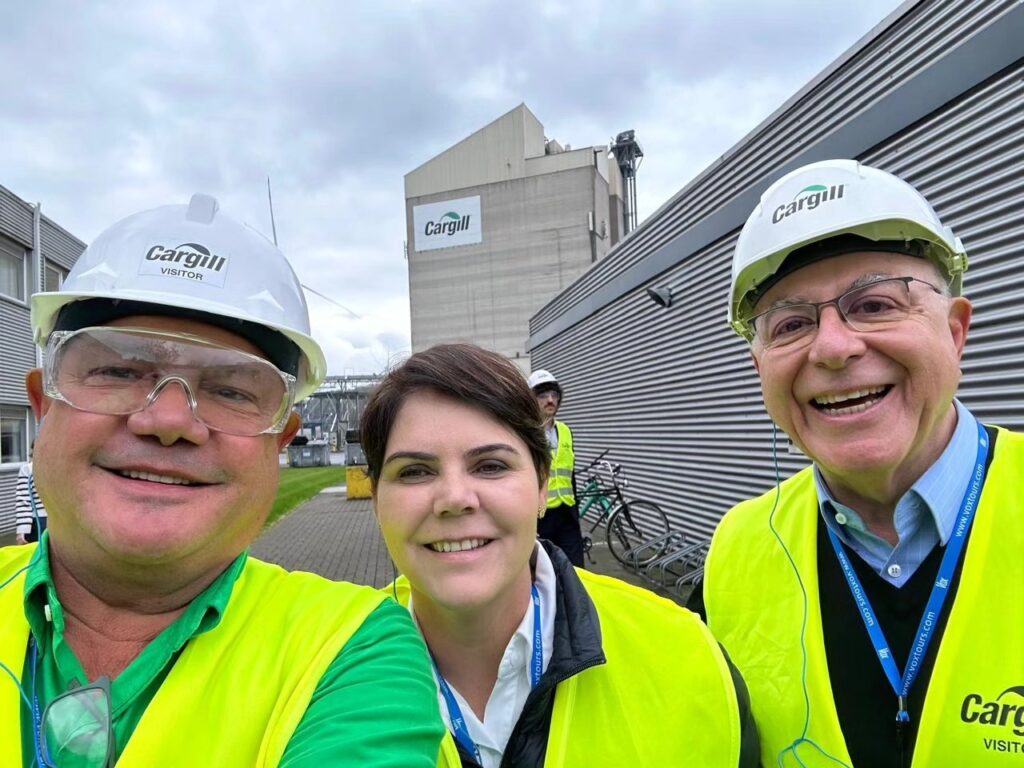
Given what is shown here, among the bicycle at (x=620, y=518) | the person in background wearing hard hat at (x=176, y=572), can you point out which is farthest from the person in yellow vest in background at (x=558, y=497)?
the person in background wearing hard hat at (x=176, y=572)

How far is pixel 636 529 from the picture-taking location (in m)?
9.27

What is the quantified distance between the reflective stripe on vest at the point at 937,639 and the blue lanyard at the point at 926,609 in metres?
0.04

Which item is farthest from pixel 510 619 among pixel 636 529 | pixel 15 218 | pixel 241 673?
pixel 15 218

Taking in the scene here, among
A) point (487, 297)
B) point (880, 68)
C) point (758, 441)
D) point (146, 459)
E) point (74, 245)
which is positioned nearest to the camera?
point (146, 459)

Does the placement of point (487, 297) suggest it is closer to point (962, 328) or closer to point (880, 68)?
point (880, 68)

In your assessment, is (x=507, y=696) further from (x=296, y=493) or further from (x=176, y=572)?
(x=296, y=493)

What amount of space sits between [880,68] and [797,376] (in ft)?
16.4

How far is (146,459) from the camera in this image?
54.5 inches

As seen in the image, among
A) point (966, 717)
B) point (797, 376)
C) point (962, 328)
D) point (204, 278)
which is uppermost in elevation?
point (204, 278)

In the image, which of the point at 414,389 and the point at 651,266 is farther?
the point at 651,266

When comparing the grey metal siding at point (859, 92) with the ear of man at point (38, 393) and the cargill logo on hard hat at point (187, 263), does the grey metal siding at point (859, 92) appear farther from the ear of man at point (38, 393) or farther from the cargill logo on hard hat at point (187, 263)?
the ear of man at point (38, 393)

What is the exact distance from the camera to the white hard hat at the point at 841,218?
164cm

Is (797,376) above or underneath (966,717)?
above

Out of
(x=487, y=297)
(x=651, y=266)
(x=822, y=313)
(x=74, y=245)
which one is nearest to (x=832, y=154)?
(x=651, y=266)
